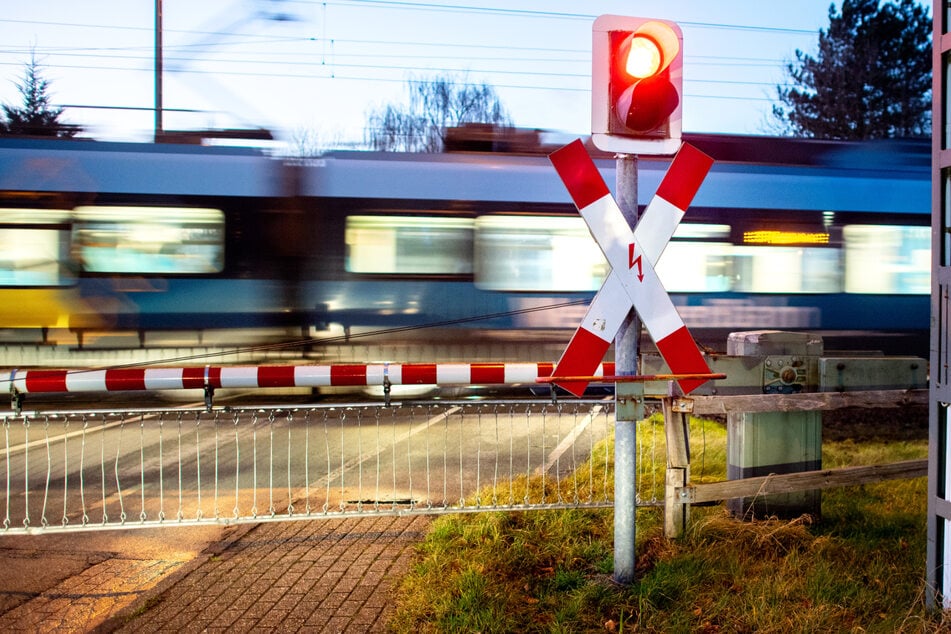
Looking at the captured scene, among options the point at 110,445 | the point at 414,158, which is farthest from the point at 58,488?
the point at 414,158

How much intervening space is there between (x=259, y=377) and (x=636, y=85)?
170 inches

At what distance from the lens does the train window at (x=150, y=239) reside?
417 inches

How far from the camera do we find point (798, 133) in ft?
109

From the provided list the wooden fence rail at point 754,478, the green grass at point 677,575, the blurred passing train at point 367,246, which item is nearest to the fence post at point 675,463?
the wooden fence rail at point 754,478

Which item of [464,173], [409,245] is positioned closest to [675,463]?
[409,245]

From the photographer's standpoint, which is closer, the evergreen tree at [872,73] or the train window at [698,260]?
the train window at [698,260]

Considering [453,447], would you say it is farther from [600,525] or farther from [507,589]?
[507,589]

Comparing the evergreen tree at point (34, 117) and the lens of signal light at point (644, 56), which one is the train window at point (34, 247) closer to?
the evergreen tree at point (34, 117)

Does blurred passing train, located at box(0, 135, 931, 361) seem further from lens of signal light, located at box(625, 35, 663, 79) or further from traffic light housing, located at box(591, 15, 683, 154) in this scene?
lens of signal light, located at box(625, 35, 663, 79)

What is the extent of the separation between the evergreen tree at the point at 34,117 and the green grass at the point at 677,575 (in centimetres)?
965

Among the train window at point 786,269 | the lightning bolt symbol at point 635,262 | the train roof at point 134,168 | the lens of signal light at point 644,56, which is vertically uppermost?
the train roof at point 134,168

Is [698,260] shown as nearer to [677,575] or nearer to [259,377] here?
[259,377]

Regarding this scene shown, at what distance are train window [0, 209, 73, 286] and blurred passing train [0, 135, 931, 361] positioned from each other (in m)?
0.02

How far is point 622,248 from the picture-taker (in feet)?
11.0
